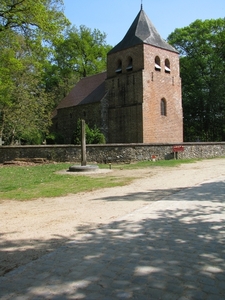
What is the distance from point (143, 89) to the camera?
101 feet

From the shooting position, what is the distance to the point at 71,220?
240 inches

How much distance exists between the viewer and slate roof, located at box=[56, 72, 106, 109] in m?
36.8

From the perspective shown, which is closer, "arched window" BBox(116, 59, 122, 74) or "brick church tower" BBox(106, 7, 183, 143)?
"brick church tower" BBox(106, 7, 183, 143)

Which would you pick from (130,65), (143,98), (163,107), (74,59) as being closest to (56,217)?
(143,98)

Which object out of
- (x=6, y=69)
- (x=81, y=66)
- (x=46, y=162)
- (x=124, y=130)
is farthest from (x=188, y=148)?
(x=81, y=66)

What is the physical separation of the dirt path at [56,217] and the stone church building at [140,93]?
70.7ft

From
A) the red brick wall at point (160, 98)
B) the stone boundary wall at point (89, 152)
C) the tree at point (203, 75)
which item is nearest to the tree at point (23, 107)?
the stone boundary wall at point (89, 152)

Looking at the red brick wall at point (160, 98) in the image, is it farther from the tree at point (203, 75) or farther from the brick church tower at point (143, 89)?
the tree at point (203, 75)

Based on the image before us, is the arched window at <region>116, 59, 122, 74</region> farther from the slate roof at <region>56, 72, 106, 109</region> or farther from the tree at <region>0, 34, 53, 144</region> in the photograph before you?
the tree at <region>0, 34, 53, 144</region>

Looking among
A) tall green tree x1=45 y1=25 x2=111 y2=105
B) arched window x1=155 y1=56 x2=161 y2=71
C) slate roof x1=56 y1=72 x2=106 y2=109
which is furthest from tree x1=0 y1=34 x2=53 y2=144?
tall green tree x1=45 y1=25 x2=111 y2=105

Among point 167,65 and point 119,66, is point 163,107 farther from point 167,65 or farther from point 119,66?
point 119,66

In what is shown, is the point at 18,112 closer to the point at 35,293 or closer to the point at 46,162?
the point at 46,162

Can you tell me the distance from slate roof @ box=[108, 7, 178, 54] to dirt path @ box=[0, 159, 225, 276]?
24743 millimetres

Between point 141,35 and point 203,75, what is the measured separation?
14.6 m
